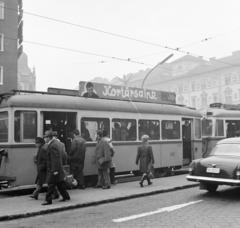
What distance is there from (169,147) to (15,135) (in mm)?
6598

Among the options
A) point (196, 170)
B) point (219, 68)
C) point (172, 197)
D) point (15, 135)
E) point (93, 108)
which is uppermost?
point (219, 68)

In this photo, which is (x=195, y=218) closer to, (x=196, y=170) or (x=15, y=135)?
(x=196, y=170)

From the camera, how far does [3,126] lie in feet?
33.3

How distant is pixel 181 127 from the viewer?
15.0 m

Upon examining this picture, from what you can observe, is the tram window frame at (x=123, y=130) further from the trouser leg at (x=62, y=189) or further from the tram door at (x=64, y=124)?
the trouser leg at (x=62, y=189)

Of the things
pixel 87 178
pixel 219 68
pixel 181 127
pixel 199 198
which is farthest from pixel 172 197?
pixel 219 68

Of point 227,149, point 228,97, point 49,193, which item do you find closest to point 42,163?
point 49,193

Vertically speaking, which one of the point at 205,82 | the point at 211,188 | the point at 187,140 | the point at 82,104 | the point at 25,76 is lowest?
the point at 211,188

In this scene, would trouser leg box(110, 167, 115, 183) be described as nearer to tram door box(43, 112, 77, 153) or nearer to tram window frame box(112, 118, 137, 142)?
tram window frame box(112, 118, 137, 142)

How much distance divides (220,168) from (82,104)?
476 centimetres

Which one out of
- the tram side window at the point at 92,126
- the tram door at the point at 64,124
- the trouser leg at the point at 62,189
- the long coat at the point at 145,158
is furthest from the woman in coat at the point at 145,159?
the trouser leg at the point at 62,189

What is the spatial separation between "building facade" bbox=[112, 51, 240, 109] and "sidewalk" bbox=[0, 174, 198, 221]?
156ft

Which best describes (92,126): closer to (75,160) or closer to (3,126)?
(75,160)

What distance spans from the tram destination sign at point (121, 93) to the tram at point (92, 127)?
0.31 m
